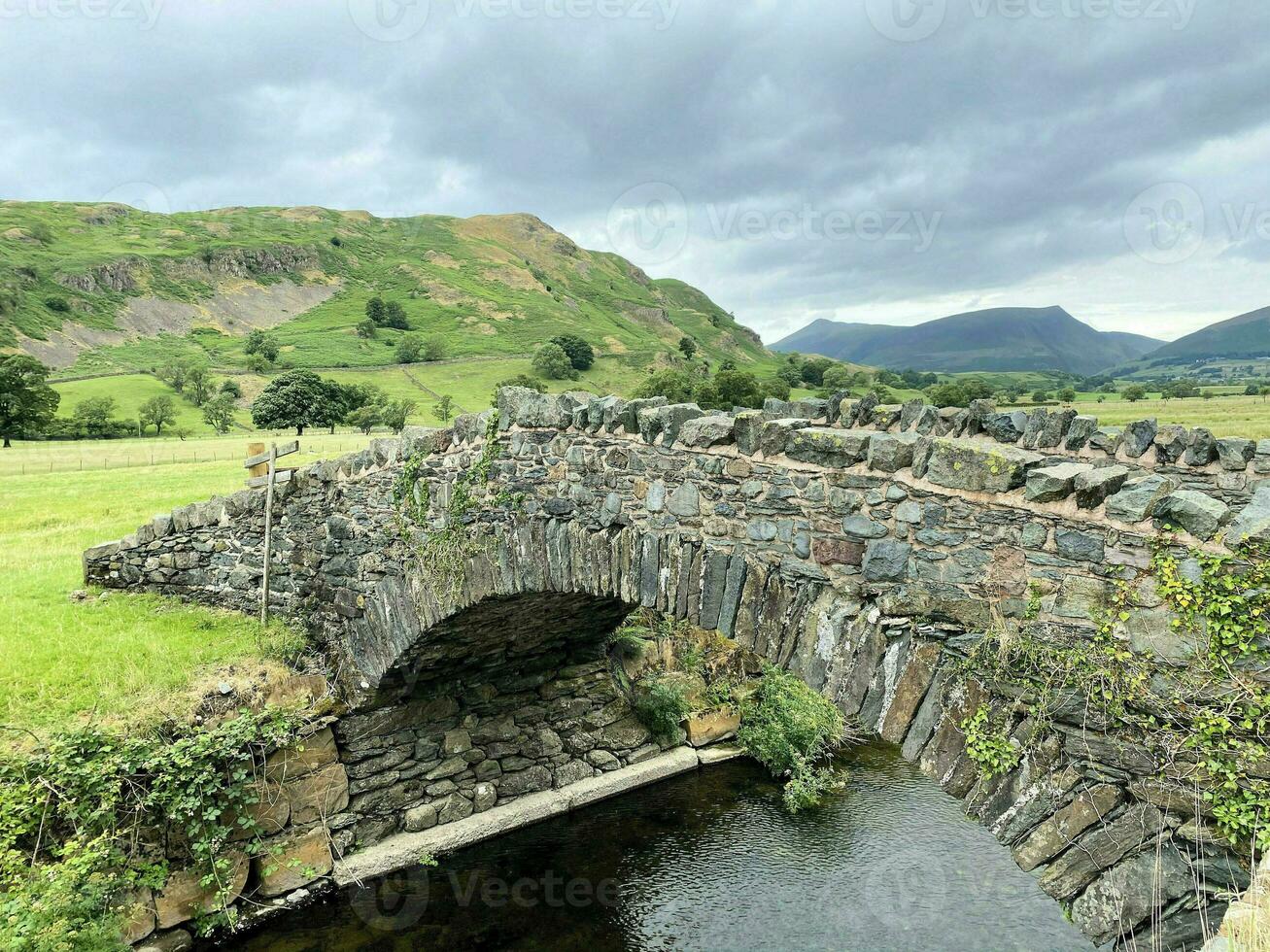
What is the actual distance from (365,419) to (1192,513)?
48.5 m

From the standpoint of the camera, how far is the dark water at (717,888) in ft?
29.0

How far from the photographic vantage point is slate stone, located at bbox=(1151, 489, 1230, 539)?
3.31m

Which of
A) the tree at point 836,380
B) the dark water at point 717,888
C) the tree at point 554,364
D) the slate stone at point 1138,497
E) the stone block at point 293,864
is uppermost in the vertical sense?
the tree at point 554,364

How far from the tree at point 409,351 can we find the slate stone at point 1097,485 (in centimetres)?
8679

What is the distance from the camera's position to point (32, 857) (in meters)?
7.25

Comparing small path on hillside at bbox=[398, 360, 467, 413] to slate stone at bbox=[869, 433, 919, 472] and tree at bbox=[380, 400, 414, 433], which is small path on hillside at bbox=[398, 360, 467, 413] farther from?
slate stone at bbox=[869, 433, 919, 472]

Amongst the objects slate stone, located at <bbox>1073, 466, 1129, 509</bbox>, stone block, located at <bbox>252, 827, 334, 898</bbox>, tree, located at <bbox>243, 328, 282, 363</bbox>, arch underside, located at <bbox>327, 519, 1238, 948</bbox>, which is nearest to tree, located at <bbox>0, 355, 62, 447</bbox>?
tree, located at <bbox>243, 328, 282, 363</bbox>

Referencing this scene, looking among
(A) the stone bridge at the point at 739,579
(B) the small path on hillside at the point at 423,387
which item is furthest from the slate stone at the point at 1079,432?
(B) the small path on hillside at the point at 423,387

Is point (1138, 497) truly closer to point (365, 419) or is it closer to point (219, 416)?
point (365, 419)

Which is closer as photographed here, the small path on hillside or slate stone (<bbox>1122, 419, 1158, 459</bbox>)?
slate stone (<bbox>1122, 419, 1158, 459</bbox>)

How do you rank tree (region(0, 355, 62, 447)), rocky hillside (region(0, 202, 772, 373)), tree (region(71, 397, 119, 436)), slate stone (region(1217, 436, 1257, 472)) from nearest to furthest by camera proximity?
slate stone (region(1217, 436, 1257, 472)), tree (region(0, 355, 62, 447)), tree (region(71, 397, 119, 436)), rocky hillside (region(0, 202, 772, 373))

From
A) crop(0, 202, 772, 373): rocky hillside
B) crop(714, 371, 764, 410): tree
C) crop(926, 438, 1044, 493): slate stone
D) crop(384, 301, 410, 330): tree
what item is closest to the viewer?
crop(926, 438, 1044, 493): slate stone

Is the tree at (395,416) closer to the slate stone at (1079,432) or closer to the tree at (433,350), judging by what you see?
the tree at (433,350)

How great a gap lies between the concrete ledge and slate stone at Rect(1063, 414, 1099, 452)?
8486 mm
